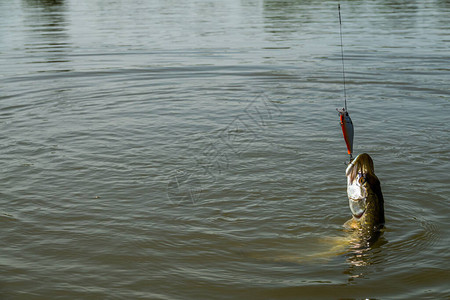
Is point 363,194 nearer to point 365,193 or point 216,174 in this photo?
point 365,193

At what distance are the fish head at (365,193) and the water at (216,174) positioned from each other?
0.85 ft

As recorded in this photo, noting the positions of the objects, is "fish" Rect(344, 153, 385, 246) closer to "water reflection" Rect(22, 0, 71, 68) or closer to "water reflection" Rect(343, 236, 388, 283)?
"water reflection" Rect(343, 236, 388, 283)

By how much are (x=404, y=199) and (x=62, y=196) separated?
13.6 feet

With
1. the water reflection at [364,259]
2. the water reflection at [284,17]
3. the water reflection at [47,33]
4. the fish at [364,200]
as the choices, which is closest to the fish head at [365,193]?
the fish at [364,200]

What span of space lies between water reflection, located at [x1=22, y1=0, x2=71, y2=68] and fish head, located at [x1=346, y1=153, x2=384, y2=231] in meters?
11.4

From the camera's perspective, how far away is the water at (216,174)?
495 centimetres

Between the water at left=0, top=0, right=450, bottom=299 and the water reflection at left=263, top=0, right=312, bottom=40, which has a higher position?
the water at left=0, top=0, right=450, bottom=299

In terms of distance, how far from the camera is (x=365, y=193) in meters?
5.24

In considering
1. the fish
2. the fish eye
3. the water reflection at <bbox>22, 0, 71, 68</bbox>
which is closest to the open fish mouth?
the fish

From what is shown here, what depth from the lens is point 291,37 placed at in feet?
67.4

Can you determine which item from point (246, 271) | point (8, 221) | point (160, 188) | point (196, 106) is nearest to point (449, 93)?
point (196, 106)

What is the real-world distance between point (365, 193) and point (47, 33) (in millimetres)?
21029

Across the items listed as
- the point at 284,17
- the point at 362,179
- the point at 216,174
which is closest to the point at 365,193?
the point at 362,179

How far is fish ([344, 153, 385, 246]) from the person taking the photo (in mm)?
5125
